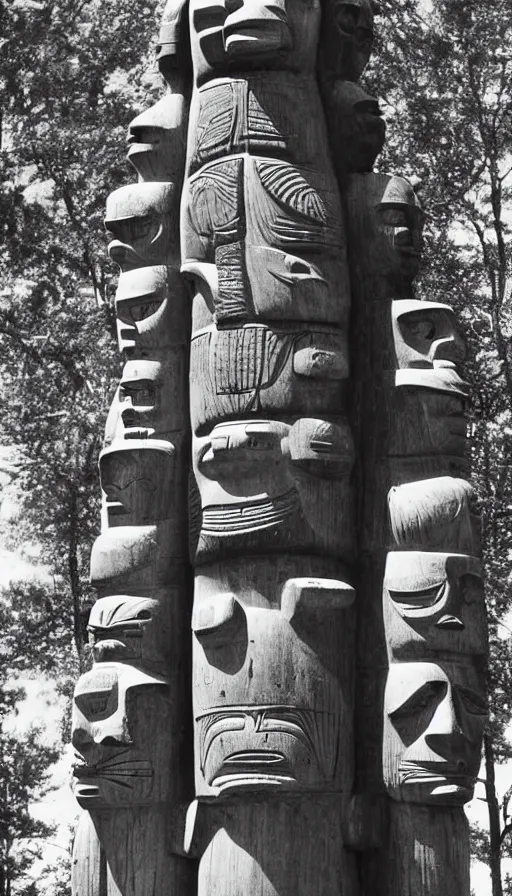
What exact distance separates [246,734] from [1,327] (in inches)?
579

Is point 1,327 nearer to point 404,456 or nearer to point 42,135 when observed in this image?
point 42,135

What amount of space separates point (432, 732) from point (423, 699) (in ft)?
0.44

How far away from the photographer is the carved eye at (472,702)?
16.3ft

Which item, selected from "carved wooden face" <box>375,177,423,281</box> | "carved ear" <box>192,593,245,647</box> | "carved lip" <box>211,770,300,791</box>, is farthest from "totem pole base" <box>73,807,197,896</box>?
"carved wooden face" <box>375,177,423,281</box>

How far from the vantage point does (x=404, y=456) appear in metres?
5.28

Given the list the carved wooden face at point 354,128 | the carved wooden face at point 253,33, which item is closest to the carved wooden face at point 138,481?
the carved wooden face at point 354,128

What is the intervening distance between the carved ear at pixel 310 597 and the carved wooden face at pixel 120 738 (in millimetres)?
602

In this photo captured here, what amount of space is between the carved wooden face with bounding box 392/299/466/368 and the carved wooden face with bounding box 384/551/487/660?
75 cm

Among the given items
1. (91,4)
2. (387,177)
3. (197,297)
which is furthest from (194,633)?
(91,4)

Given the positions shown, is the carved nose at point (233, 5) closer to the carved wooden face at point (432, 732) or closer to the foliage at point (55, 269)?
the carved wooden face at point (432, 732)

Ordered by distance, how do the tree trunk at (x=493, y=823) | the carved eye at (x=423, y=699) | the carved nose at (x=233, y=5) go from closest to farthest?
1. the carved eye at (x=423, y=699)
2. the carved nose at (x=233, y=5)
3. the tree trunk at (x=493, y=823)

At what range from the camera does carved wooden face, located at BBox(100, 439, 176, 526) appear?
542 centimetres

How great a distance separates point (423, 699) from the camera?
16.3 feet

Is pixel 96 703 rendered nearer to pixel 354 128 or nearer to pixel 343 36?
pixel 354 128
